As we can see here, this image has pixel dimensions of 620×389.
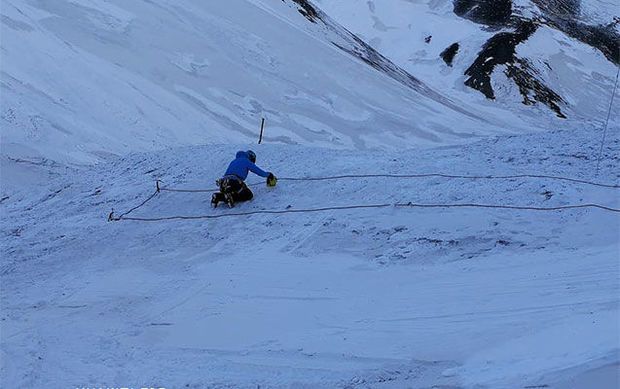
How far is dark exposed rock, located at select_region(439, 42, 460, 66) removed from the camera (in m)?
40.1

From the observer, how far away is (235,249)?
8273 mm

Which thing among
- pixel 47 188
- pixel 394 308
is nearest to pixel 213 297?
pixel 394 308

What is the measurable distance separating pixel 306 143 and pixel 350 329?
1405 centimetres

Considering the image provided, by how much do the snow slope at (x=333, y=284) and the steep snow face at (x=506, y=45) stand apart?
26.8 m

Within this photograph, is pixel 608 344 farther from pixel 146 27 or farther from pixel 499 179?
pixel 146 27

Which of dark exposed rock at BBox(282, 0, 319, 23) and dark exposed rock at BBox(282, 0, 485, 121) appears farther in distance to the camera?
dark exposed rock at BBox(282, 0, 319, 23)

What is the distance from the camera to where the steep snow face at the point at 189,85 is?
17.2 meters

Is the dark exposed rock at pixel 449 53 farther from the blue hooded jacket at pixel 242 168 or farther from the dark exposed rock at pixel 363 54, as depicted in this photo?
the blue hooded jacket at pixel 242 168

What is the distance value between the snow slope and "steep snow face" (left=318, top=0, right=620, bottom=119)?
26.8 meters

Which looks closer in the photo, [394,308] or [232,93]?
[394,308]

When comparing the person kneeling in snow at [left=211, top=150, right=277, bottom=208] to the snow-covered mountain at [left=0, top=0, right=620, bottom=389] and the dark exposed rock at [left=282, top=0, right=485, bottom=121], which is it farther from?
the dark exposed rock at [left=282, top=0, right=485, bottom=121]

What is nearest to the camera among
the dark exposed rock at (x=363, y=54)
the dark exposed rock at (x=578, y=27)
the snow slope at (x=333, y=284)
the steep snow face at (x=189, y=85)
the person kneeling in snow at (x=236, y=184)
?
the snow slope at (x=333, y=284)

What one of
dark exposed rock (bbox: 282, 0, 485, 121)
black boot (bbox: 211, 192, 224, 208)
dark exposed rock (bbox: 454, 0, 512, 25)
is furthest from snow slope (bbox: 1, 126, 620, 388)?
dark exposed rock (bbox: 454, 0, 512, 25)

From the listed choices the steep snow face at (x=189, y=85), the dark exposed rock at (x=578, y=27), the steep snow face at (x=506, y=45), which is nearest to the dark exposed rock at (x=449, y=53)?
the steep snow face at (x=506, y=45)
